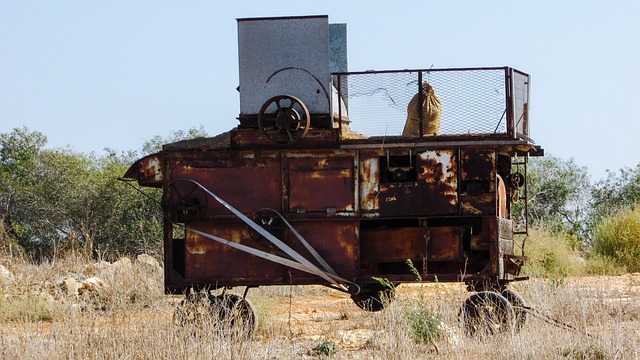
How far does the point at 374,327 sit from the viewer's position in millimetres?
13859

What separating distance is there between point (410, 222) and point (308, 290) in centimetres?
800

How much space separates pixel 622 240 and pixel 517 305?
1384 cm

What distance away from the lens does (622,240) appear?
26.3 meters

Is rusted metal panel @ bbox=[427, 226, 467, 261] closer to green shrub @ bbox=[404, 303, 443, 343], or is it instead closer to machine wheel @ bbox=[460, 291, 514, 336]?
machine wheel @ bbox=[460, 291, 514, 336]

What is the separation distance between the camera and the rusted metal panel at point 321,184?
1343 centimetres

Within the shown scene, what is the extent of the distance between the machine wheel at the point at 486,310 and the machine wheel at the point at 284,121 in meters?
3.25

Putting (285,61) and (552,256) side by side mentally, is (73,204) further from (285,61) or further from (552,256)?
(285,61)

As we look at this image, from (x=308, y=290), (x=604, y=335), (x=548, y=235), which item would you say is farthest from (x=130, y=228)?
(x=604, y=335)

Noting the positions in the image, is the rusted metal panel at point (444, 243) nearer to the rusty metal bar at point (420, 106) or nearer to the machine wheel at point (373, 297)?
the machine wheel at point (373, 297)

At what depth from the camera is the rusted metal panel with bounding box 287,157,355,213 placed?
13.4 m

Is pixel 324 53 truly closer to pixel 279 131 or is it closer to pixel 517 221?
pixel 279 131

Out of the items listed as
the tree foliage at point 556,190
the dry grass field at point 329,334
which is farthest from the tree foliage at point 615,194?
the dry grass field at point 329,334

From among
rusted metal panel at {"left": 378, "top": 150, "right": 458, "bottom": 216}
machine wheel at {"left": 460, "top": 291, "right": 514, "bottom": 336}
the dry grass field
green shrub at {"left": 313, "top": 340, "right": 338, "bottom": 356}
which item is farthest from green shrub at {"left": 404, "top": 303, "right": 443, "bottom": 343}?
rusted metal panel at {"left": 378, "top": 150, "right": 458, "bottom": 216}

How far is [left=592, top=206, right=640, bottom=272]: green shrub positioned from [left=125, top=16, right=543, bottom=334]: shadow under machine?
1300cm
